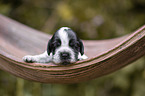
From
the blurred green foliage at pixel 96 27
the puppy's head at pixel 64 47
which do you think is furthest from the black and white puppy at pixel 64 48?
the blurred green foliage at pixel 96 27

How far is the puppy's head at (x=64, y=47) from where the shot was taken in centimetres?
130

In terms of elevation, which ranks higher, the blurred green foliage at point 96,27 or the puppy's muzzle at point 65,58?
the blurred green foliage at point 96,27

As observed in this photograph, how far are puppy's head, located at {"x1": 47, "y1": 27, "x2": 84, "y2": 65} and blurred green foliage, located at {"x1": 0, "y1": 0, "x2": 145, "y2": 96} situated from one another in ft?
4.36

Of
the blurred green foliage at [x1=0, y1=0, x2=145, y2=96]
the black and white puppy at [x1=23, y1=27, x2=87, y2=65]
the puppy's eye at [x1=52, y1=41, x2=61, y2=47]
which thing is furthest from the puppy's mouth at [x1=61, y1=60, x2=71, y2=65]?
the blurred green foliage at [x1=0, y1=0, x2=145, y2=96]

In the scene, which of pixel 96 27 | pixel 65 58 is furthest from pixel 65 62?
pixel 96 27

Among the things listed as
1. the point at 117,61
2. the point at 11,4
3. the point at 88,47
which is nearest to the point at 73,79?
the point at 117,61

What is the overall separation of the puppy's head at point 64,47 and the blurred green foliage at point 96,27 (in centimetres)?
133

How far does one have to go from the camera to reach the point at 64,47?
4.35 feet

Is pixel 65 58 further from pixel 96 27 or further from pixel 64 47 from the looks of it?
pixel 96 27

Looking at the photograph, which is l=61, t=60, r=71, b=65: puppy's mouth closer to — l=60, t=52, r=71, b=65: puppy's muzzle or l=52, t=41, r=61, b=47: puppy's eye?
l=60, t=52, r=71, b=65: puppy's muzzle

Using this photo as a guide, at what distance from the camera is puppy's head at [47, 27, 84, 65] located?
4.26 feet

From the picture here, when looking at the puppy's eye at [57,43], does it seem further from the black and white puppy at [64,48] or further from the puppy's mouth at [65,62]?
the puppy's mouth at [65,62]

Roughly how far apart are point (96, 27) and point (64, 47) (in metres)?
1.80

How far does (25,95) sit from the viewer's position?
2.77 meters
